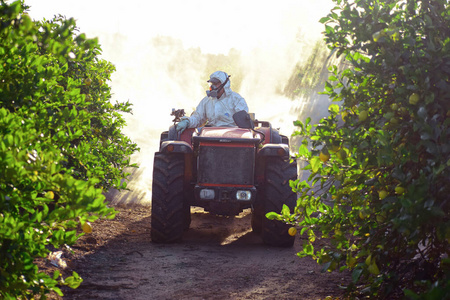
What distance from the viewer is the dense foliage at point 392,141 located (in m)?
2.89

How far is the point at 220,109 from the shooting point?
8.08 meters

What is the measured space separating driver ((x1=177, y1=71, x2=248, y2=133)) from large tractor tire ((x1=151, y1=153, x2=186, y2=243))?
1359 mm

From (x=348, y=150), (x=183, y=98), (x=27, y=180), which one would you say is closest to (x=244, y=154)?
(x=348, y=150)

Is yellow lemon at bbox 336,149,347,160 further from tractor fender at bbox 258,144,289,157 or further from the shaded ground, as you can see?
tractor fender at bbox 258,144,289,157

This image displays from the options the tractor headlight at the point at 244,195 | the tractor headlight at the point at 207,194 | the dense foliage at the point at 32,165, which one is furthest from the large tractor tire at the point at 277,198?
the dense foliage at the point at 32,165

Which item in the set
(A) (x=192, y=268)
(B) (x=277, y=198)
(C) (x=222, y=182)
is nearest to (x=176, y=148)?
(C) (x=222, y=182)

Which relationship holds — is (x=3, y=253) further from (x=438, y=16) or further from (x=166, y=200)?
(x=166, y=200)

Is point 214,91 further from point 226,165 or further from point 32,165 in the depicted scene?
point 32,165

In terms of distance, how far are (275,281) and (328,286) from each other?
50cm

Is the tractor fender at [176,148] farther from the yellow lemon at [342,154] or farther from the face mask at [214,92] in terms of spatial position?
the yellow lemon at [342,154]

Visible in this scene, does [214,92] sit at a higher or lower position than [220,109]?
higher

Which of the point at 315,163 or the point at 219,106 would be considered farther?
the point at 219,106

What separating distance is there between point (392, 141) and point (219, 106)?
491 centimetres

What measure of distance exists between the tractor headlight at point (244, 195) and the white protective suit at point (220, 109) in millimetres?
1661
